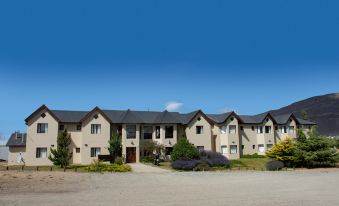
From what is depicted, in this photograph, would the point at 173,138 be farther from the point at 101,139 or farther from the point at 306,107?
the point at 306,107

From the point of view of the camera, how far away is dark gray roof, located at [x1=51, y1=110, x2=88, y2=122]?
45588mm

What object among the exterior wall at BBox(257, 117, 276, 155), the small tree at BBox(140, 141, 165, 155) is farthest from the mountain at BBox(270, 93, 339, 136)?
the small tree at BBox(140, 141, 165, 155)

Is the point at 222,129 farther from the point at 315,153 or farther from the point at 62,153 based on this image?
the point at 62,153

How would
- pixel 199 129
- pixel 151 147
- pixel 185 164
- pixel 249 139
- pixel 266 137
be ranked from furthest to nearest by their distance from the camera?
pixel 266 137
pixel 249 139
pixel 199 129
pixel 151 147
pixel 185 164

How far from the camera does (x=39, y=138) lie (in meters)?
43.5

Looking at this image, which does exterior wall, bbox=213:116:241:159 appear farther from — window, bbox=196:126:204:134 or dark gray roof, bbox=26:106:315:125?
window, bbox=196:126:204:134

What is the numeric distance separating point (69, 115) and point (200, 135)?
21.7m

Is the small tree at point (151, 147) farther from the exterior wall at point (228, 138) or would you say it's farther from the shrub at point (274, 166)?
the shrub at point (274, 166)

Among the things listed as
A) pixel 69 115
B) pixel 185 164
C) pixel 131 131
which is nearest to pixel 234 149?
pixel 131 131

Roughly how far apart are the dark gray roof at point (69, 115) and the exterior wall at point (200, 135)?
17.5 meters

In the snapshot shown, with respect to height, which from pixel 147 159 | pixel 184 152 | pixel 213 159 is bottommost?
pixel 147 159

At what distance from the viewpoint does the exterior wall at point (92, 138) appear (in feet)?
146

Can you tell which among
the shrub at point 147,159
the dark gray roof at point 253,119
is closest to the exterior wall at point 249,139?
the dark gray roof at point 253,119

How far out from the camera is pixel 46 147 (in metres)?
43.6
